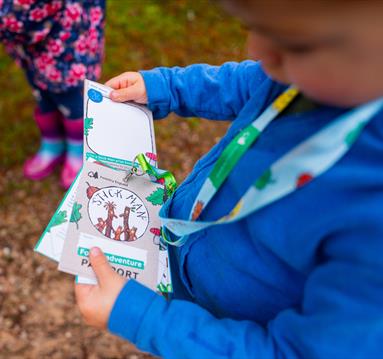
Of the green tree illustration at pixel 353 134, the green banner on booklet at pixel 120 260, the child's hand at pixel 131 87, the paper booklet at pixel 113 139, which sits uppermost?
the green tree illustration at pixel 353 134

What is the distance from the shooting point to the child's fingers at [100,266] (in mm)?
785

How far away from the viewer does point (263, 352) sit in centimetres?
68

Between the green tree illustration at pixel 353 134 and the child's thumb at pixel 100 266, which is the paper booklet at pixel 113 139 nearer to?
the child's thumb at pixel 100 266

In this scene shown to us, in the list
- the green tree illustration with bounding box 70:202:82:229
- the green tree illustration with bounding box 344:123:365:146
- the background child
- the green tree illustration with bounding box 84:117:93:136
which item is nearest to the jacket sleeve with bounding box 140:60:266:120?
the green tree illustration with bounding box 84:117:93:136

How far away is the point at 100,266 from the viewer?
0.80m

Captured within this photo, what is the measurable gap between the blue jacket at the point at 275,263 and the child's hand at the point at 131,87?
0.43 feet

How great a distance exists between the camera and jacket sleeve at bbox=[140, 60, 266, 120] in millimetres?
961

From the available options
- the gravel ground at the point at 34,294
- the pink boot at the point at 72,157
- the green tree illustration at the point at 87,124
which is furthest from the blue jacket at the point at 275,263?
the pink boot at the point at 72,157

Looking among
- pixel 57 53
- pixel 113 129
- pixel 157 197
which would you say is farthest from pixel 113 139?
pixel 57 53

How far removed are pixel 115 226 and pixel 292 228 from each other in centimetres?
35

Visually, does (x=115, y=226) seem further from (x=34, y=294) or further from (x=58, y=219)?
(x=34, y=294)

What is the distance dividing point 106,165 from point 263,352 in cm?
46

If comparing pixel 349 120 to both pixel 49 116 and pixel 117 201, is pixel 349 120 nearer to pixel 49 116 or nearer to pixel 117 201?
pixel 117 201

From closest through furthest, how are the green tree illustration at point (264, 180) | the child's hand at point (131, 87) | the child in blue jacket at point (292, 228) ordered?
the child in blue jacket at point (292, 228), the green tree illustration at point (264, 180), the child's hand at point (131, 87)
